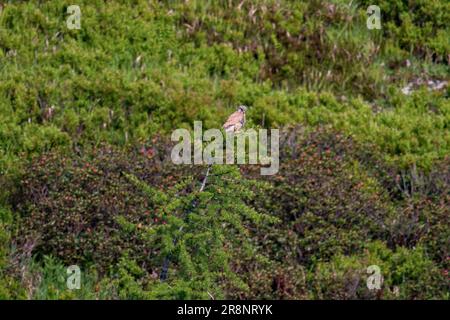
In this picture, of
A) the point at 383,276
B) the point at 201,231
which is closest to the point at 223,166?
the point at 201,231

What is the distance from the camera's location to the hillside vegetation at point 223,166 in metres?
9.30

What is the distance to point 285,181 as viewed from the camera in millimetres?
10883

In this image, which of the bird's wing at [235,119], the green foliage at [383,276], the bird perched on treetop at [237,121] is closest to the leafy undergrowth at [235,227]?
the green foliage at [383,276]

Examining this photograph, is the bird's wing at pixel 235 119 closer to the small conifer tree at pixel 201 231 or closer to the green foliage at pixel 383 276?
the small conifer tree at pixel 201 231

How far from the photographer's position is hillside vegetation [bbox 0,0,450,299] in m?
9.30

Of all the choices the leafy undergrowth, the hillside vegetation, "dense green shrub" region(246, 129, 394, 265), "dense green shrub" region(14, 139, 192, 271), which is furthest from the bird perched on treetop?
"dense green shrub" region(246, 129, 394, 265)

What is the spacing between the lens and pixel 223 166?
27.5 ft

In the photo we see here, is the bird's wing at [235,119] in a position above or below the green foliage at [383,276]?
above

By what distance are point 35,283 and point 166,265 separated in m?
1.13

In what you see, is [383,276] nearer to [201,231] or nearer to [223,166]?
[201,231]

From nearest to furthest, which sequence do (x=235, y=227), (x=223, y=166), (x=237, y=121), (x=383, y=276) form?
1. (x=223, y=166)
2. (x=237, y=121)
3. (x=235, y=227)
4. (x=383, y=276)

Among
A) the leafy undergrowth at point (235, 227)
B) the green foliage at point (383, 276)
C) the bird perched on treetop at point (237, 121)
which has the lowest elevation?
the green foliage at point (383, 276)

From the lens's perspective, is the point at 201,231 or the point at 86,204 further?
the point at 86,204

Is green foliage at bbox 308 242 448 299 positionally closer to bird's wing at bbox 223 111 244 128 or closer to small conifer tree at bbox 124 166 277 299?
small conifer tree at bbox 124 166 277 299
